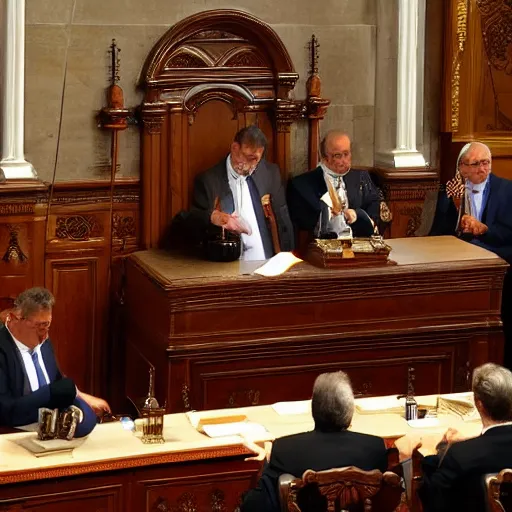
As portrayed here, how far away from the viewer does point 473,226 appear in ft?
28.1

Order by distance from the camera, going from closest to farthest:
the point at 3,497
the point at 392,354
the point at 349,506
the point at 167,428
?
1. the point at 349,506
2. the point at 3,497
3. the point at 167,428
4. the point at 392,354

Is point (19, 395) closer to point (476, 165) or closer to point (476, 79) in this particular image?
point (476, 165)

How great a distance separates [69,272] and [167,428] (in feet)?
8.33

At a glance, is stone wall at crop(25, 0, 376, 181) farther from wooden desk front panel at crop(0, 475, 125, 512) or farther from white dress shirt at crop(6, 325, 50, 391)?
wooden desk front panel at crop(0, 475, 125, 512)

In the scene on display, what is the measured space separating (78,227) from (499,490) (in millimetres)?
4100

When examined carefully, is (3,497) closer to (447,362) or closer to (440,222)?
(447,362)

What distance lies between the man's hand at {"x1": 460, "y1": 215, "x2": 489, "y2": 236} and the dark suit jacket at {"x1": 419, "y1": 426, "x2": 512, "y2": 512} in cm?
343

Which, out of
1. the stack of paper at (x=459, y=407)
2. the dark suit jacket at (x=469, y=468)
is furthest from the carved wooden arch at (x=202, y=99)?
the dark suit jacket at (x=469, y=468)

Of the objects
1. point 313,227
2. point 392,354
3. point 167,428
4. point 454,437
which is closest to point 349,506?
point 454,437

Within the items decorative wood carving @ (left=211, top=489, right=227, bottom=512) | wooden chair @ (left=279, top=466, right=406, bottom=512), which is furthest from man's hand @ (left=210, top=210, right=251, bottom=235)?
wooden chair @ (left=279, top=466, right=406, bottom=512)

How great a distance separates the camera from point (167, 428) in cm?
614

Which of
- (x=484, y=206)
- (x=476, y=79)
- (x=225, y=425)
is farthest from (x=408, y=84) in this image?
(x=225, y=425)

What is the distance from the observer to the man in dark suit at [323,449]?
16.9 ft

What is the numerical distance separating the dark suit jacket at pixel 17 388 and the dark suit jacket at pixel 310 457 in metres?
1.25
